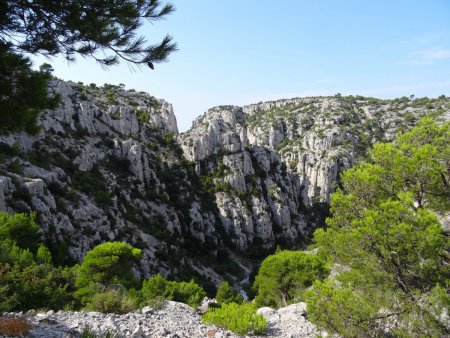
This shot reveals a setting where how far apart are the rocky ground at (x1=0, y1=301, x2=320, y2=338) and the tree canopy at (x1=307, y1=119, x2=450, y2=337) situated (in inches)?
136

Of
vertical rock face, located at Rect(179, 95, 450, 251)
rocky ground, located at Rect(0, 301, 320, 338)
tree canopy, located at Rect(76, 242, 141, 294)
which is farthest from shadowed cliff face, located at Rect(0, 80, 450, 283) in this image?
rocky ground, located at Rect(0, 301, 320, 338)

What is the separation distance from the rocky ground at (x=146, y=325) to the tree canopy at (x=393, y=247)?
3.46 meters

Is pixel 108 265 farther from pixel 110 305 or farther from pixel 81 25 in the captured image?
pixel 81 25

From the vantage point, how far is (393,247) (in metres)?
8.54

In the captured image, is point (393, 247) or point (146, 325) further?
point (146, 325)

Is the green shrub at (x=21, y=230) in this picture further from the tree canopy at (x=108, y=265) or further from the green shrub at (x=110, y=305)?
the green shrub at (x=110, y=305)

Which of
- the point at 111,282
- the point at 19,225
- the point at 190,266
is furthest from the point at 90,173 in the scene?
the point at 111,282

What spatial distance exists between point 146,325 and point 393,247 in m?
8.27

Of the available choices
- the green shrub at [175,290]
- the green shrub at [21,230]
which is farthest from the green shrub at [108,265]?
the green shrub at [21,230]

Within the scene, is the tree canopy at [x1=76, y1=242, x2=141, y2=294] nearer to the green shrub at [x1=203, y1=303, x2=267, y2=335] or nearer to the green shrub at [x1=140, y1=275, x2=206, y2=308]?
the green shrub at [x1=140, y1=275, x2=206, y2=308]

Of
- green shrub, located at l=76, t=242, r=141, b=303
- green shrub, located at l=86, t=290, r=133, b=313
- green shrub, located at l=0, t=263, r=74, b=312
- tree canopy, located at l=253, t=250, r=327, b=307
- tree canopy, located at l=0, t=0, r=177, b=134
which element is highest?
tree canopy, located at l=0, t=0, r=177, b=134

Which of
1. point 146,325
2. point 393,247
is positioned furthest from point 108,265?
point 393,247

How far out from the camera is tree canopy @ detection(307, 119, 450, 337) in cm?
805

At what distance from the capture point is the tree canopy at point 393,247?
8.05 m
